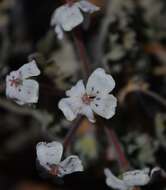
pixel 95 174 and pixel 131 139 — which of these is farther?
pixel 95 174

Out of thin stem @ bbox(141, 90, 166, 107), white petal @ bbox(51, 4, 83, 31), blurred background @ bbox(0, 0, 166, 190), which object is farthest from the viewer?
thin stem @ bbox(141, 90, 166, 107)

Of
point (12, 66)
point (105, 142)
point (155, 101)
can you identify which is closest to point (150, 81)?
point (155, 101)

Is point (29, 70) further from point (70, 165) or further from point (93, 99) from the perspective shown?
point (70, 165)

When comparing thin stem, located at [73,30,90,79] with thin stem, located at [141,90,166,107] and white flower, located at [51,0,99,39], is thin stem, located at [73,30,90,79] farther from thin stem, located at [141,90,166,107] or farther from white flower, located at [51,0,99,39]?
thin stem, located at [141,90,166,107]

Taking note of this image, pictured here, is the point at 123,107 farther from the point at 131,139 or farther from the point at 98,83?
the point at 98,83

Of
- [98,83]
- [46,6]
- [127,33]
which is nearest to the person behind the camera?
[98,83]

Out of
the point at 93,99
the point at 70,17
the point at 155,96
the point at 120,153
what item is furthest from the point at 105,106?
the point at 155,96

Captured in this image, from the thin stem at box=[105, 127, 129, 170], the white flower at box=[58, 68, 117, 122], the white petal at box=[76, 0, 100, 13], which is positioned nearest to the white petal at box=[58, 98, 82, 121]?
the white flower at box=[58, 68, 117, 122]
